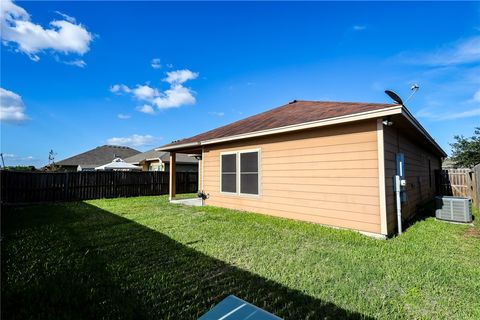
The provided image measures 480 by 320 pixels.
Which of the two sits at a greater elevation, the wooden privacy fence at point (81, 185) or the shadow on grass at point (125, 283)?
the wooden privacy fence at point (81, 185)

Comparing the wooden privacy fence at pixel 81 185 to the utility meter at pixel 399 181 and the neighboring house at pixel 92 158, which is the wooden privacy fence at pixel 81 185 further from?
the neighboring house at pixel 92 158

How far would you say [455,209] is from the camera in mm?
6262

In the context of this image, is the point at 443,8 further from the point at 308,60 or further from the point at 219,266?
the point at 219,266

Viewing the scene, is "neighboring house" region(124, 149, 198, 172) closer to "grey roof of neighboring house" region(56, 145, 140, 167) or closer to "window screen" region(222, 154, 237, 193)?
"grey roof of neighboring house" region(56, 145, 140, 167)

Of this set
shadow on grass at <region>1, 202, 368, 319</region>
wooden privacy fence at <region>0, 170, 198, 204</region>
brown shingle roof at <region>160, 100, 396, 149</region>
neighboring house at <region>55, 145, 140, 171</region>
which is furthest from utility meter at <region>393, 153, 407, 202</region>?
neighboring house at <region>55, 145, 140, 171</region>

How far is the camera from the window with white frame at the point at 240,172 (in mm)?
7563

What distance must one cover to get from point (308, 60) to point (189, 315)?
1080 cm

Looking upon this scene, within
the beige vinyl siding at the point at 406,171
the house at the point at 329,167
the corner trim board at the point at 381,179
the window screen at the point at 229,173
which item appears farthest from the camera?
the window screen at the point at 229,173

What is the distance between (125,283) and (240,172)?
5.48 metres

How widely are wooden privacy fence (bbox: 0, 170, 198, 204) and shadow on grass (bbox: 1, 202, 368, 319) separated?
7465 mm

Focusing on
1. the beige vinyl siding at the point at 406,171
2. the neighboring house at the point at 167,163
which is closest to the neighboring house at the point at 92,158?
the neighboring house at the point at 167,163

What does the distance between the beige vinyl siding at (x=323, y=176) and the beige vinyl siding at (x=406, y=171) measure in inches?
15.0

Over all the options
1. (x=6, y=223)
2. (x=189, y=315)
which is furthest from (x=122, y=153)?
(x=189, y=315)

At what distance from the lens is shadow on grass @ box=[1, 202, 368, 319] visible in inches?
88.1
